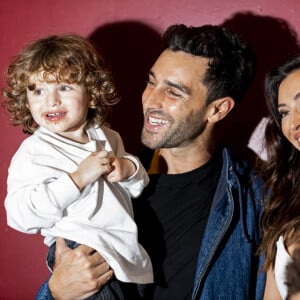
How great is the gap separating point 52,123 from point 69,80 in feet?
0.50

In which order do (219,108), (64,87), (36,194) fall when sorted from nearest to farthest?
1. (36,194)
2. (64,87)
3. (219,108)

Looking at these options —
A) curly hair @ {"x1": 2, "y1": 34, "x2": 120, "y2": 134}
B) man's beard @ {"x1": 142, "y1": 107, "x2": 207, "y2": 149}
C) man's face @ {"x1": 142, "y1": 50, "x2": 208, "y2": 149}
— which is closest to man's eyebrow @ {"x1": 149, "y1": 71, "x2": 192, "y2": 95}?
man's face @ {"x1": 142, "y1": 50, "x2": 208, "y2": 149}

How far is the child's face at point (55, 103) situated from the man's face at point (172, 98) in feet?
1.11

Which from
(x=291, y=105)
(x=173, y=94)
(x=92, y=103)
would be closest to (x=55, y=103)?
(x=92, y=103)

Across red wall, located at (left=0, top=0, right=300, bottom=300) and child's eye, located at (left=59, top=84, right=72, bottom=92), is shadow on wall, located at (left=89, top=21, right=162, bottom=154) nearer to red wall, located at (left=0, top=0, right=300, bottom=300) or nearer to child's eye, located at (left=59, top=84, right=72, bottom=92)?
red wall, located at (left=0, top=0, right=300, bottom=300)

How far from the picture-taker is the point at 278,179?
1.99 m

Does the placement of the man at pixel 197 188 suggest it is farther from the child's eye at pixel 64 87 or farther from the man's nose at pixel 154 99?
the child's eye at pixel 64 87

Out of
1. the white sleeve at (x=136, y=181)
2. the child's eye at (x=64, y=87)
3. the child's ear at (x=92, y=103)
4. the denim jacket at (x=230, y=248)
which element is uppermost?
the child's eye at (x=64, y=87)

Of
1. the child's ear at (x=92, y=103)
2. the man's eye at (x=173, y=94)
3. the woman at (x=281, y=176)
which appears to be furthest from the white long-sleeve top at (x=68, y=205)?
the woman at (x=281, y=176)

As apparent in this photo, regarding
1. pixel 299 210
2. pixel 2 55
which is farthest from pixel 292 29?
pixel 2 55

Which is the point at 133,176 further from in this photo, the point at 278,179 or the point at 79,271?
the point at 278,179

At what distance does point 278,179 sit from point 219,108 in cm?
37

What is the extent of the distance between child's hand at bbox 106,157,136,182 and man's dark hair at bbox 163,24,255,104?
0.47m

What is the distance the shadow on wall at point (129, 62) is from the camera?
7.37ft
